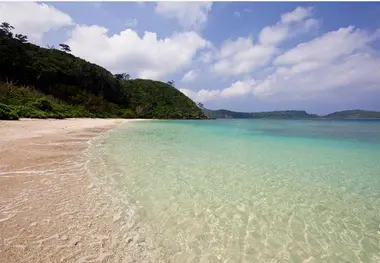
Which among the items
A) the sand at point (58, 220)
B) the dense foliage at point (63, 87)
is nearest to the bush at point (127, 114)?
the dense foliage at point (63, 87)

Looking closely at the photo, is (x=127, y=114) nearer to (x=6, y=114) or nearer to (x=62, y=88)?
(x=62, y=88)

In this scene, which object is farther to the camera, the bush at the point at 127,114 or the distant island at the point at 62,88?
the bush at the point at 127,114

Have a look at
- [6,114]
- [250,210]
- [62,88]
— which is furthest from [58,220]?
[62,88]

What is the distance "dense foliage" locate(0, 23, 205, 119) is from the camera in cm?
4328

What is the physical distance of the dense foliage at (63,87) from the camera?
4328cm

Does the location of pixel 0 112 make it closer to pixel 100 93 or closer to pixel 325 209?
pixel 325 209

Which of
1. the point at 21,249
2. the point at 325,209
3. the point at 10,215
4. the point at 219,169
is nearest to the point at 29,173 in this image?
the point at 10,215

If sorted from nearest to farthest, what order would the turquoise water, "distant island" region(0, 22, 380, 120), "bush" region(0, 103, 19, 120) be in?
1. the turquoise water
2. "bush" region(0, 103, 19, 120)
3. "distant island" region(0, 22, 380, 120)

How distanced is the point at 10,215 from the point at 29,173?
2936 mm

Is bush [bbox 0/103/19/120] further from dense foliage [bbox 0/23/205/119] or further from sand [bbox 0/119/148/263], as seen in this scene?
sand [bbox 0/119/148/263]

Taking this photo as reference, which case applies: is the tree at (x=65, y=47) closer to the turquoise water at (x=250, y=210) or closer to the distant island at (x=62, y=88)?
the distant island at (x=62, y=88)

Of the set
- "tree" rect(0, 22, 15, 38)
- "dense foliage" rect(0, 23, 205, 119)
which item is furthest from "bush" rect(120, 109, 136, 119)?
"tree" rect(0, 22, 15, 38)

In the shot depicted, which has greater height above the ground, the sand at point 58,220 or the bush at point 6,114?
the bush at point 6,114

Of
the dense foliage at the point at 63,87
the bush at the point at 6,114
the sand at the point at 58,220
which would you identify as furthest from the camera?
the dense foliage at the point at 63,87
